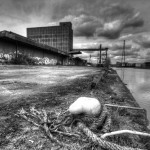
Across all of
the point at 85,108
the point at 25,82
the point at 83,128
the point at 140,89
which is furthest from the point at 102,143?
the point at 140,89

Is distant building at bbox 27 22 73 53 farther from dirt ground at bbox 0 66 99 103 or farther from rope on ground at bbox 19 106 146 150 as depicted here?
rope on ground at bbox 19 106 146 150

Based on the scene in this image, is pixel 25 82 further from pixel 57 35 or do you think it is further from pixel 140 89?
pixel 57 35

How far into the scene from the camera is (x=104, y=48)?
40.6m

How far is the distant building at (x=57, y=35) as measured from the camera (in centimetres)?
5600

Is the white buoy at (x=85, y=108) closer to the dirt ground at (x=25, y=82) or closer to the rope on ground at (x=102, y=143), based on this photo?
the rope on ground at (x=102, y=143)

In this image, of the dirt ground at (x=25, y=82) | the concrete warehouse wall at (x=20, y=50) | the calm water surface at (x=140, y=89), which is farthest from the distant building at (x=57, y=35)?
the dirt ground at (x=25, y=82)

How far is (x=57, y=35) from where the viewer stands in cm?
5775

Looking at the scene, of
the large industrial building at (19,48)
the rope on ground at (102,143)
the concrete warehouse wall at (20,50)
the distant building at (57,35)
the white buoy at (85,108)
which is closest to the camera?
the rope on ground at (102,143)

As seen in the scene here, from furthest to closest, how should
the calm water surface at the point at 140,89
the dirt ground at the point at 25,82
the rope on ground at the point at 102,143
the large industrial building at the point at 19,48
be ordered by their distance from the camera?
the large industrial building at the point at 19,48
the calm water surface at the point at 140,89
the dirt ground at the point at 25,82
the rope on ground at the point at 102,143

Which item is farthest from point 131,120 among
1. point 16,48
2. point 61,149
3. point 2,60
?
point 16,48

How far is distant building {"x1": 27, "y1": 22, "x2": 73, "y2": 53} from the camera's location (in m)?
56.0

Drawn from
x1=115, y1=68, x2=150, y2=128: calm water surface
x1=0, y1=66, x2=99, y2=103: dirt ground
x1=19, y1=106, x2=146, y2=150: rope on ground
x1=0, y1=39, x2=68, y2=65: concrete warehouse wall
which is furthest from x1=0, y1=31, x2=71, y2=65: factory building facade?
x1=19, y1=106, x2=146, y2=150: rope on ground

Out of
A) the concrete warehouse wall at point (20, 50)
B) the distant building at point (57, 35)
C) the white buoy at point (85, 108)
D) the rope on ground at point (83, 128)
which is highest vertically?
the distant building at point (57, 35)

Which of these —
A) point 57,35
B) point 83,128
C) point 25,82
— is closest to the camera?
point 83,128
